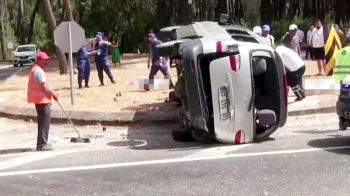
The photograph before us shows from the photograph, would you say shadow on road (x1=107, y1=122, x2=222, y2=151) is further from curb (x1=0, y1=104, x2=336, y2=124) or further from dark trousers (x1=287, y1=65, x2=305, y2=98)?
dark trousers (x1=287, y1=65, x2=305, y2=98)

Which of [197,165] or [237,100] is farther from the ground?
[237,100]

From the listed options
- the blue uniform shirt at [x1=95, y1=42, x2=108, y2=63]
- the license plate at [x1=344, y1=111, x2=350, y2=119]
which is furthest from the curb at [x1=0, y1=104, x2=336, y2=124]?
the blue uniform shirt at [x1=95, y1=42, x2=108, y2=63]

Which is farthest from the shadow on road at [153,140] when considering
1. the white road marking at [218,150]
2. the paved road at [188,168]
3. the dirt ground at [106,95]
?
the dirt ground at [106,95]

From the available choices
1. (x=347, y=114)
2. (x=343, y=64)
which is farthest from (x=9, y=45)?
(x=347, y=114)

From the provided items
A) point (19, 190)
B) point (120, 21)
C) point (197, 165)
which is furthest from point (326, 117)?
point (120, 21)

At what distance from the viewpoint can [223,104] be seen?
32.8 feet

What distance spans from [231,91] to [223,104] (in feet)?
0.74

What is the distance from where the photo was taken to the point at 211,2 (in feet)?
173

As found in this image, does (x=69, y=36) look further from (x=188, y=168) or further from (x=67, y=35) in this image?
(x=188, y=168)

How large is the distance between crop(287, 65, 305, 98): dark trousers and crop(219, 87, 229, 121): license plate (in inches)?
155

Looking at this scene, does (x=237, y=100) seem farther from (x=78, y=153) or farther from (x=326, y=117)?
(x=326, y=117)

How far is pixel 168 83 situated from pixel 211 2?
35.3 meters

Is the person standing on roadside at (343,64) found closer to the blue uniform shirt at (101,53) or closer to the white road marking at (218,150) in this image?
the white road marking at (218,150)

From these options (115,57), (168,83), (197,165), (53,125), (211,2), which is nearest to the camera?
(197,165)
